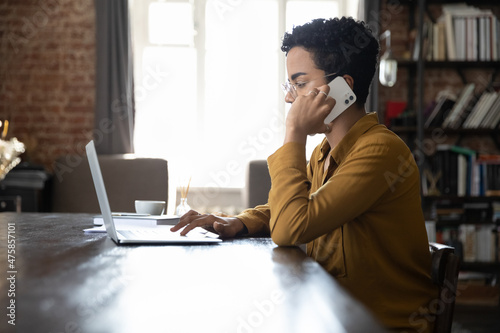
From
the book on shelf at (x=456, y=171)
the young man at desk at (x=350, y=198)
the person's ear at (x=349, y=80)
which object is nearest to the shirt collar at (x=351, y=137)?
the young man at desk at (x=350, y=198)

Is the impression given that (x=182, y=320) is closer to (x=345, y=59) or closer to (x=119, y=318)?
(x=119, y=318)

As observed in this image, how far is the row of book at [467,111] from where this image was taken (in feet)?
13.9

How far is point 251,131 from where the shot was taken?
4.70m

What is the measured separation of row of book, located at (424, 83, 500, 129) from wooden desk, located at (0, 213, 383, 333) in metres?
3.49

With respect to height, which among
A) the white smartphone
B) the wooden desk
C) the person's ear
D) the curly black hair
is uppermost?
the curly black hair

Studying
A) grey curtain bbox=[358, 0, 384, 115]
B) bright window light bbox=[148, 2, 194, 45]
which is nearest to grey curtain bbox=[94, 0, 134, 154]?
bright window light bbox=[148, 2, 194, 45]

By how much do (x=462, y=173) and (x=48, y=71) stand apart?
3.48 metres

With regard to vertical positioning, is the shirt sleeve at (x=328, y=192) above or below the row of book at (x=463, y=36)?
below

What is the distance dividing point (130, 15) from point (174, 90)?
71cm

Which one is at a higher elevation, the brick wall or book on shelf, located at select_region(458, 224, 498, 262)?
the brick wall

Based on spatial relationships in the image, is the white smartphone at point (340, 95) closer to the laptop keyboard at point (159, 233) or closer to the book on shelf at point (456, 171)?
the laptop keyboard at point (159, 233)

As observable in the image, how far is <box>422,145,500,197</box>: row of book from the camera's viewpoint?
4215 millimetres

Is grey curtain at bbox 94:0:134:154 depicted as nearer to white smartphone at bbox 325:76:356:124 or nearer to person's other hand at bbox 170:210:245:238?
person's other hand at bbox 170:210:245:238

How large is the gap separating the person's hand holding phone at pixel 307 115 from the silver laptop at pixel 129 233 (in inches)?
12.9
